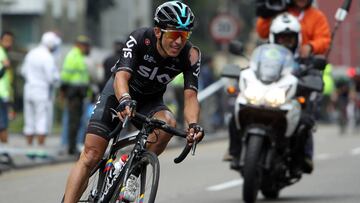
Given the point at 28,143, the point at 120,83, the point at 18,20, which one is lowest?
the point at 18,20

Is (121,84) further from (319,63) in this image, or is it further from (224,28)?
(224,28)

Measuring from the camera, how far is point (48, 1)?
1993 inches

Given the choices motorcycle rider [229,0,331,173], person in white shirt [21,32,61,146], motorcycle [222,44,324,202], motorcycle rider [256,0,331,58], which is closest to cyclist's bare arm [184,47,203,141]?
motorcycle [222,44,324,202]

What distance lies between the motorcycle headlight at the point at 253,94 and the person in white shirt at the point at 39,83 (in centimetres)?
734

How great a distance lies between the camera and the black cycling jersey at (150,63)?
871cm

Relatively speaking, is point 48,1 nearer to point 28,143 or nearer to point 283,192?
point 28,143

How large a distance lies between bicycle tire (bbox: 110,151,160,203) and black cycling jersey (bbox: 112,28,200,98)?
73 cm

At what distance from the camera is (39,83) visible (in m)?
19.4

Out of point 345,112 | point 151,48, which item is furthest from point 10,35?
point 345,112

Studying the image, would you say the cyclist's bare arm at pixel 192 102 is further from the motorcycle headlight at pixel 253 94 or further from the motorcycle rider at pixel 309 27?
the motorcycle rider at pixel 309 27

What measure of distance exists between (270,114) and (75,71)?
7978mm

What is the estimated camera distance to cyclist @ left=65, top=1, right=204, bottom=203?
8539 mm

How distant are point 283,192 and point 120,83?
19.8 feet

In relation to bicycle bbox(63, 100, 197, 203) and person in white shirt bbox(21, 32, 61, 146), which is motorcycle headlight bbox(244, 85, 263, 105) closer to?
bicycle bbox(63, 100, 197, 203)
